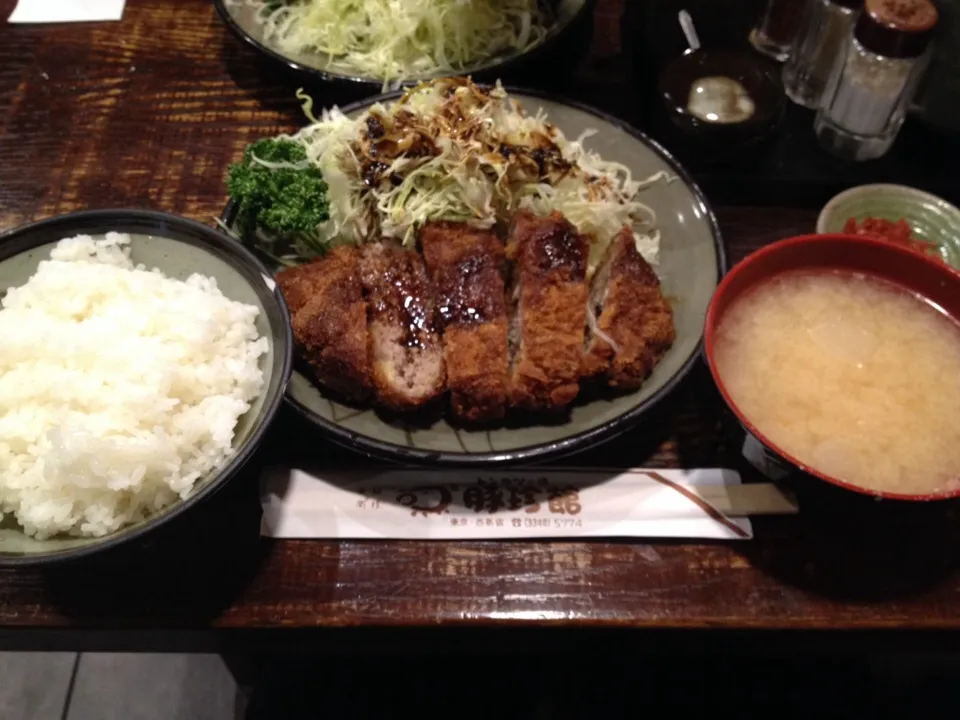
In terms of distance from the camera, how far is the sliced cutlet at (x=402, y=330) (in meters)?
1.84

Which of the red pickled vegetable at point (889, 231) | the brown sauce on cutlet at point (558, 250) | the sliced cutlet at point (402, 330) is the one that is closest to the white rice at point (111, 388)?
the sliced cutlet at point (402, 330)

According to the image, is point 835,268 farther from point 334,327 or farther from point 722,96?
point 334,327

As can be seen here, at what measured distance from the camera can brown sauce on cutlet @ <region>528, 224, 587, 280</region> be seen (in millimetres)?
1978

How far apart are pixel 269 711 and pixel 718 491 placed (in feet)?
5.43

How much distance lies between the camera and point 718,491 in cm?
180

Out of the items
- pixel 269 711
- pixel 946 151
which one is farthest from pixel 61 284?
pixel 946 151

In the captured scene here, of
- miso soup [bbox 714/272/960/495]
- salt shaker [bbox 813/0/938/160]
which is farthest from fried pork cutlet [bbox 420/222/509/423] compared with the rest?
salt shaker [bbox 813/0/938/160]

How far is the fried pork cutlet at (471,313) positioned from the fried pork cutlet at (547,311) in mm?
51

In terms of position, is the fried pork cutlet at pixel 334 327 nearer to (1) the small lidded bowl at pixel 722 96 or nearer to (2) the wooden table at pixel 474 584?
(2) the wooden table at pixel 474 584

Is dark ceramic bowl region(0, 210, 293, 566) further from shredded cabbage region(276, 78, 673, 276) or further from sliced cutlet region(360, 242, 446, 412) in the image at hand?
shredded cabbage region(276, 78, 673, 276)

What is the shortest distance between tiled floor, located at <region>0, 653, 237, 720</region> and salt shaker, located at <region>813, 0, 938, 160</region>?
2.94m

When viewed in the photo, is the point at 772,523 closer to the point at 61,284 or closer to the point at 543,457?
the point at 543,457

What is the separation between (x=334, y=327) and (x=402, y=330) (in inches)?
6.9

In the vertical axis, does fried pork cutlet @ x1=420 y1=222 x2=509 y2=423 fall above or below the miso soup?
below
